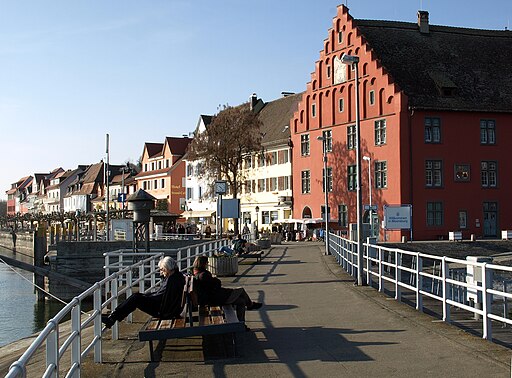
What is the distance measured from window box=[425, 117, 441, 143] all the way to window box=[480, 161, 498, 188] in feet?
14.8

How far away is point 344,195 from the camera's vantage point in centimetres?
6519

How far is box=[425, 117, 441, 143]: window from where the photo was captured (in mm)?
59938

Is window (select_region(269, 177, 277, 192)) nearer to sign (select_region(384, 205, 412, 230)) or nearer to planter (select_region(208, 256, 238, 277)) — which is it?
sign (select_region(384, 205, 412, 230))

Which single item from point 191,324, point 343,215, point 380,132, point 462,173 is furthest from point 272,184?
Result: point 191,324

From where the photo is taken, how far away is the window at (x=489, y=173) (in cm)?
6116

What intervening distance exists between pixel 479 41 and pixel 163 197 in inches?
1966

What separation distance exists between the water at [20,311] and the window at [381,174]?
2851 centimetres

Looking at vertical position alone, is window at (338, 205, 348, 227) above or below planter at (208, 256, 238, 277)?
above

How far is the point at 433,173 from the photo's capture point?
5988 centimetres

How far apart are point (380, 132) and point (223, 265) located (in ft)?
126

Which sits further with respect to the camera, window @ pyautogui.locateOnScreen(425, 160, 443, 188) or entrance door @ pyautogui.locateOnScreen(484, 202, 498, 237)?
entrance door @ pyautogui.locateOnScreen(484, 202, 498, 237)

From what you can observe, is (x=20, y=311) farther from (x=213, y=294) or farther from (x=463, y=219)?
A: (x=463, y=219)

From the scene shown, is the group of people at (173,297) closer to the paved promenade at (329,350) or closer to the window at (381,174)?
the paved promenade at (329,350)

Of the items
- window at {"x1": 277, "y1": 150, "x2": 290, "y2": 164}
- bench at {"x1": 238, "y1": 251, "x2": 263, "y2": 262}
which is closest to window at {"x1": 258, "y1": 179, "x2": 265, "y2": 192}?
window at {"x1": 277, "y1": 150, "x2": 290, "y2": 164}
